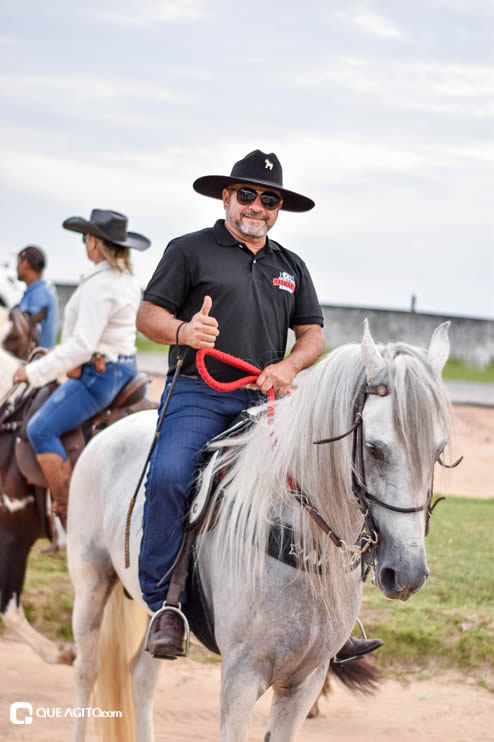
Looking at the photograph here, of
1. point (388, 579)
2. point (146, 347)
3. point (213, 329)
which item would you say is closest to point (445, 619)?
point (213, 329)

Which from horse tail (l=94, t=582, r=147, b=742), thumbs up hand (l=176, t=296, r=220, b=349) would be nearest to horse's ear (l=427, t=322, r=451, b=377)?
thumbs up hand (l=176, t=296, r=220, b=349)

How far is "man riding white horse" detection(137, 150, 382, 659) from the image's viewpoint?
12.0ft

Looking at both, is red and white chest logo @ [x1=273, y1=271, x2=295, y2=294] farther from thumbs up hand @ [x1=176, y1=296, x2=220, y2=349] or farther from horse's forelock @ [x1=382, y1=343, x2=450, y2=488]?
horse's forelock @ [x1=382, y1=343, x2=450, y2=488]

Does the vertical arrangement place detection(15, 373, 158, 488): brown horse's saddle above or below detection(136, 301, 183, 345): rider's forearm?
below

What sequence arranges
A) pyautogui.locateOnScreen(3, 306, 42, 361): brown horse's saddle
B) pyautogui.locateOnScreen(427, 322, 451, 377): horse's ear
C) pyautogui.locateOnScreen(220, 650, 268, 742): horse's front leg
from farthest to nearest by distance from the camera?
1. pyautogui.locateOnScreen(3, 306, 42, 361): brown horse's saddle
2. pyautogui.locateOnScreen(220, 650, 268, 742): horse's front leg
3. pyautogui.locateOnScreen(427, 322, 451, 377): horse's ear

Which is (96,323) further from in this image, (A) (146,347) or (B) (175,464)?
(A) (146,347)

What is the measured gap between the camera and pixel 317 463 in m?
3.27

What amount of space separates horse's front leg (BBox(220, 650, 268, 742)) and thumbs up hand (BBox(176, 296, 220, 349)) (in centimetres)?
116

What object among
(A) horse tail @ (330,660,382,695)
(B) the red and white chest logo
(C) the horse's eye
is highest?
(B) the red and white chest logo

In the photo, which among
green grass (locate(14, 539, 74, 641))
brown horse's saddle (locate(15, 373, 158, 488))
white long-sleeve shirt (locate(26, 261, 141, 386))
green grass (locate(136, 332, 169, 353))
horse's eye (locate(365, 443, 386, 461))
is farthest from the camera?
green grass (locate(136, 332, 169, 353))

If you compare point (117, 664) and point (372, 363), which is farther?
point (117, 664)

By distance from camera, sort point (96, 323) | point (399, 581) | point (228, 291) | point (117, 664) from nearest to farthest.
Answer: point (399, 581)
point (228, 291)
point (117, 664)
point (96, 323)

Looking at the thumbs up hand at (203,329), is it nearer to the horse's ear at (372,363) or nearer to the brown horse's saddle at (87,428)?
the horse's ear at (372,363)

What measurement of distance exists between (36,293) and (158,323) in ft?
16.8
